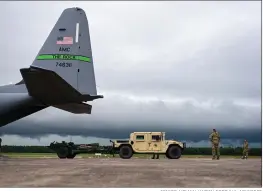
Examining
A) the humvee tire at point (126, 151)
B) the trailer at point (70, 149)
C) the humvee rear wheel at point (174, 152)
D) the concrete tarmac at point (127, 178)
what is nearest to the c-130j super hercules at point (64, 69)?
the concrete tarmac at point (127, 178)

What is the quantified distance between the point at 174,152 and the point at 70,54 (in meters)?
11.3

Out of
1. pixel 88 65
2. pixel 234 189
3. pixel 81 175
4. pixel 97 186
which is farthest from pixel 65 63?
pixel 234 189

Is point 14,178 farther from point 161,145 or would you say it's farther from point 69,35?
point 161,145

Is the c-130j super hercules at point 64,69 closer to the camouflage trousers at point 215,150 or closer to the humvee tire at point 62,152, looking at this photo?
the camouflage trousers at point 215,150

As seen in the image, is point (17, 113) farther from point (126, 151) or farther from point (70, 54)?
point (126, 151)

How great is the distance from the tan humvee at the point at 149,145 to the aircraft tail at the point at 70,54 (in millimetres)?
9680

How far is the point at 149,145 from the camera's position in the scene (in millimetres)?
24828

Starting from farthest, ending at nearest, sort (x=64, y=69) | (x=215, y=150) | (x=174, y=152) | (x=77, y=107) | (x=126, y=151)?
(x=126, y=151)
(x=174, y=152)
(x=215, y=150)
(x=77, y=107)
(x=64, y=69)

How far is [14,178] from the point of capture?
388 inches

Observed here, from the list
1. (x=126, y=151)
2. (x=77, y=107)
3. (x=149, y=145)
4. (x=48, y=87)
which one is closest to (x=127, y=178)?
(x=48, y=87)

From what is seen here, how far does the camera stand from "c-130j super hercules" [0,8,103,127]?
1550cm

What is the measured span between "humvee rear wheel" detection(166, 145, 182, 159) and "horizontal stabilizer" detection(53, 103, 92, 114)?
8.80 meters

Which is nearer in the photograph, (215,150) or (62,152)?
(215,150)

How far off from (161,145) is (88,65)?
33.9ft
